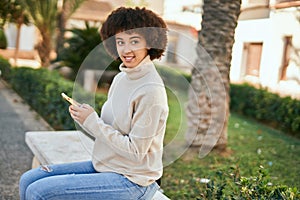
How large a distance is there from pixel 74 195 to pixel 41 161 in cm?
155

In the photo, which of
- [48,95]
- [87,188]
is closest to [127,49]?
[87,188]

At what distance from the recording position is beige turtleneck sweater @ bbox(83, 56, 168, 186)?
2.01 meters

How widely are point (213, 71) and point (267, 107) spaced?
151 inches

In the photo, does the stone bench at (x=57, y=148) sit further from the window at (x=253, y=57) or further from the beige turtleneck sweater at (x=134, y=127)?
the window at (x=253, y=57)

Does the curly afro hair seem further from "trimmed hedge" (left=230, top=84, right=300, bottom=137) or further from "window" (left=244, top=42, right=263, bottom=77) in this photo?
"window" (left=244, top=42, right=263, bottom=77)

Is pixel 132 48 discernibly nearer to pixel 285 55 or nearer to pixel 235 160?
pixel 235 160

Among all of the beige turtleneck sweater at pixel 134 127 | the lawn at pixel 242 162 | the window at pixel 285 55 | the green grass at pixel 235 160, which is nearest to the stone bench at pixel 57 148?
the green grass at pixel 235 160

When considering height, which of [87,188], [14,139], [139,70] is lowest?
[14,139]

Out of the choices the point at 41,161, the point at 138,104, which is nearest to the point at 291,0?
the point at 41,161

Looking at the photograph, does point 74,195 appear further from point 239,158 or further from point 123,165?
point 239,158

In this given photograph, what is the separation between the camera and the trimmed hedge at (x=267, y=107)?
8.07m

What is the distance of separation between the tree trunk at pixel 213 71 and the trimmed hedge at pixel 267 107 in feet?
8.68

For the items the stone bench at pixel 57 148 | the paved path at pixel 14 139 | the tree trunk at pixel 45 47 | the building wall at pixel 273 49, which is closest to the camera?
the stone bench at pixel 57 148

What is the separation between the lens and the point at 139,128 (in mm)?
2006
